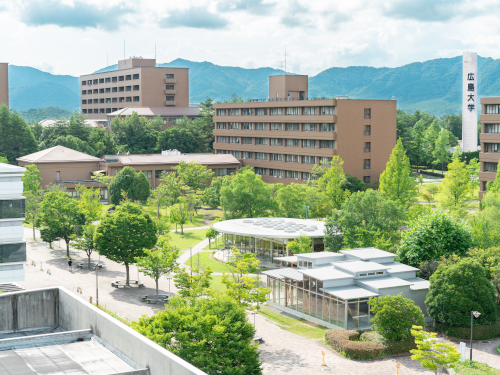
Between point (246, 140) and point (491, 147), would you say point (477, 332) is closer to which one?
point (491, 147)

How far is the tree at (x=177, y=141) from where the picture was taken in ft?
392

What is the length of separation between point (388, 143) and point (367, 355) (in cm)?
5684

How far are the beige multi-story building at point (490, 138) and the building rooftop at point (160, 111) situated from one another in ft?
262

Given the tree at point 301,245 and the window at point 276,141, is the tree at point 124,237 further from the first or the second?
the window at point 276,141

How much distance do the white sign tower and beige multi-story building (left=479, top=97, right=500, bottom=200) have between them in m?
37.1

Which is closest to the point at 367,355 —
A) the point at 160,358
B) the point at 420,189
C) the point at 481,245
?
the point at 481,245

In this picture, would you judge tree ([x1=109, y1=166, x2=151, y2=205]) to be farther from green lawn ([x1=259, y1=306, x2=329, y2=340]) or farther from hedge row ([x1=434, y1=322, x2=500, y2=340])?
hedge row ([x1=434, y1=322, x2=500, y2=340])

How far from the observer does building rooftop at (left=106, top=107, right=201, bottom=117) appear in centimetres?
14000

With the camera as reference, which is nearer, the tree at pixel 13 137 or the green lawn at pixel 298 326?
the green lawn at pixel 298 326

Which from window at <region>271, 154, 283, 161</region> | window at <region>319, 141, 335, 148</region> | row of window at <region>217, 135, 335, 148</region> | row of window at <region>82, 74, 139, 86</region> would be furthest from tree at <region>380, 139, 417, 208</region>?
row of window at <region>82, 74, 139, 86</region>

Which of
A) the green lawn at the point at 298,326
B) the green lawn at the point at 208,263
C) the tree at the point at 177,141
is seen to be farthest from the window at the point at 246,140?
the green lawn at the point at 298,326

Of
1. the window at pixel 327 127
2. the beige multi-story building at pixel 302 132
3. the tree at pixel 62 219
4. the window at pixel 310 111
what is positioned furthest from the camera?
the window at pixel 310 111

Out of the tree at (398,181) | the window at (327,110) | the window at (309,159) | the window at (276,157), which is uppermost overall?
the window at (327,110)

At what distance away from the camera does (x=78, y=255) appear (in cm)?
5941
